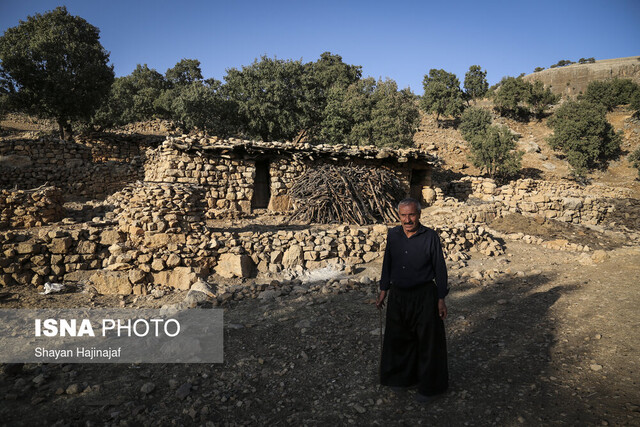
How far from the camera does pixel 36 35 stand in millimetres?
15438

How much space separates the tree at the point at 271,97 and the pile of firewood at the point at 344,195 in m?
9.34

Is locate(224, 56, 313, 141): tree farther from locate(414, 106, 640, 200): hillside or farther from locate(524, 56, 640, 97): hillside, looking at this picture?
locate(524, 56, 640, 97): hillside

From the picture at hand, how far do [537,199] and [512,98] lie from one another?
69.6 feet

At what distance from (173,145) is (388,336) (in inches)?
408

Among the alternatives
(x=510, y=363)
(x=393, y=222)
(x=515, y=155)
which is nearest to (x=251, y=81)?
(x=393, y=222)

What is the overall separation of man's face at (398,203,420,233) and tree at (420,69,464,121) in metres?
29.6

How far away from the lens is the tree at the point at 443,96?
2941 centimetres

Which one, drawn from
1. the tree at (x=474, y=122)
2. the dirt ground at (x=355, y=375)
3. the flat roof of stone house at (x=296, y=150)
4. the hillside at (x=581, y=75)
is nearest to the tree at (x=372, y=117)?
the flat roof of stone house at (x=296, y=150)

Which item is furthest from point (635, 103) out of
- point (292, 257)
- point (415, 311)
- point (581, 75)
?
point (415, 311)

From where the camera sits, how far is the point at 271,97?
811 inches

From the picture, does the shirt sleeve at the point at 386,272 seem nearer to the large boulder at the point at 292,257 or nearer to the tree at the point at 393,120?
the large boulder at the point at 292,257

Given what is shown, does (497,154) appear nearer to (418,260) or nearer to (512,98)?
(512,98)

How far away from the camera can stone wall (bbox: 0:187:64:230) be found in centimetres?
821

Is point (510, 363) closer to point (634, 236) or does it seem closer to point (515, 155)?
point (634, 236)
